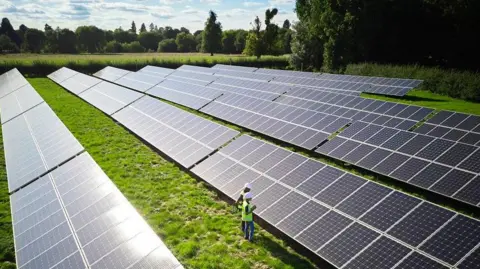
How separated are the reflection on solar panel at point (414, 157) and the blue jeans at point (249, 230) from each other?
618 centimetres

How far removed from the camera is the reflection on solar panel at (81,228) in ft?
23.4

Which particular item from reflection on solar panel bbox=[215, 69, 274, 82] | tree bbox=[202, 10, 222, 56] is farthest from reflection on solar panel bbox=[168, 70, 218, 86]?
tree bbox=[202, 10, 222, 56]

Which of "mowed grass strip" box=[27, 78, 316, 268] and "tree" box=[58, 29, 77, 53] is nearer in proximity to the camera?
"mowed grass strip" box=[27, 78, 316, 268]

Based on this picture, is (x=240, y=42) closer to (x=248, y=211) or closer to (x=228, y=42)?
(x=228, y=42)

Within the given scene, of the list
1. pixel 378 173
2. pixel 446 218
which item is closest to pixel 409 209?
pixel 446 218

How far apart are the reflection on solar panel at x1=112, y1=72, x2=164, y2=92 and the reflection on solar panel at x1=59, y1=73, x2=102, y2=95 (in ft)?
10.3

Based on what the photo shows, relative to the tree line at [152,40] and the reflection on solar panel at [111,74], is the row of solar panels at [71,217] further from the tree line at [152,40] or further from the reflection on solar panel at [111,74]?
the tree line at [152,40]

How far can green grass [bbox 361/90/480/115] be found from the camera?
93.0 ft

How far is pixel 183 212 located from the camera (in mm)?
12039

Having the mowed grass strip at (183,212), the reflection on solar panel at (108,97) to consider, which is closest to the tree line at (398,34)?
the reflection on solar panel at (108,97)

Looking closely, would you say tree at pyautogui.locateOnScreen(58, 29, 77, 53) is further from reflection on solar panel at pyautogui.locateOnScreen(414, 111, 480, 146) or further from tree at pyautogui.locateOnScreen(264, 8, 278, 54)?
reflection on solar panel at pyautogui.locateOnScreen(414, 111, 480, 146)

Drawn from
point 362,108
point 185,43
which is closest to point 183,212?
point 362,108

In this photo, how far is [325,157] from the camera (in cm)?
1661

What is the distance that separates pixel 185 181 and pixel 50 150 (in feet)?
19.5
